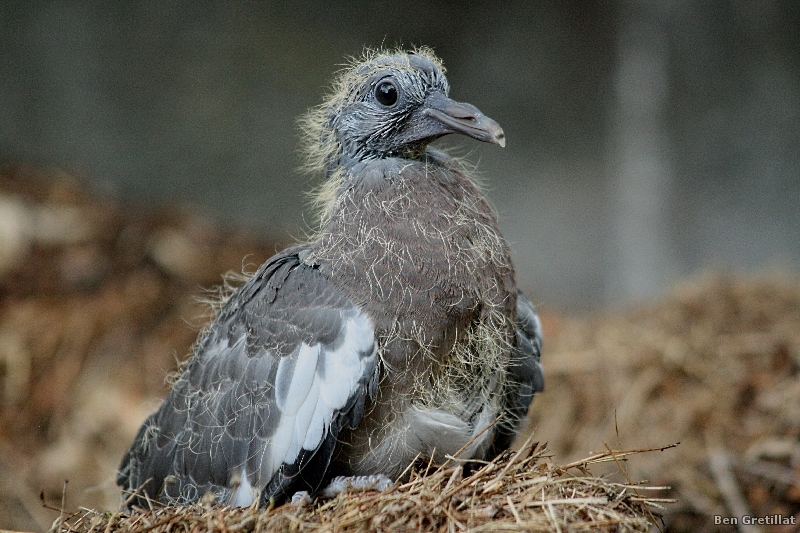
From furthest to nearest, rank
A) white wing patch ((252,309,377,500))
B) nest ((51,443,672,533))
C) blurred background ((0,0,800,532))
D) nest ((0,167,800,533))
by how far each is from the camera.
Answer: blurred background ((0,0,800,532)), nest ((0,167,800,533)), white wing patch ((252,309,377,500)), nest ((51,443,672,533))

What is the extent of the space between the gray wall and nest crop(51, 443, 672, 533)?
2627 mm

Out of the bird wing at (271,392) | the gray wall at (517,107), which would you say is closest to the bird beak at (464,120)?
the bird wing at (271,392)

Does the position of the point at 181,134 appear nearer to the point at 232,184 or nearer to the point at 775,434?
the point at 232,184

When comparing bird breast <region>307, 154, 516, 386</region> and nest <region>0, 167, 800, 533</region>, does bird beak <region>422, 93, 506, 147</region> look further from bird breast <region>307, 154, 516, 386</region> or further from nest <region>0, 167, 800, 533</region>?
nest <region>0, 167, 800, 533</region>

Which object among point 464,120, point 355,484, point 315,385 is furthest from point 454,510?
point 464,120

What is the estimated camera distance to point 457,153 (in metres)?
3.84

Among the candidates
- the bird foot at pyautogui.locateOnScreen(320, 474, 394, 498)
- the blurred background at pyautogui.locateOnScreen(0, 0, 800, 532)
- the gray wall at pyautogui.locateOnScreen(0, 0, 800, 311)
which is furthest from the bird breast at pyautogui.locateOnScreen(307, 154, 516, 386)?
the gray wall at pyautogui.locateOnScreen(0, 0, 800, 311)

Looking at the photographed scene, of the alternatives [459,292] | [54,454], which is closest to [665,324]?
[459,292]

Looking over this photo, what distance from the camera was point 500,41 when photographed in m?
4.46

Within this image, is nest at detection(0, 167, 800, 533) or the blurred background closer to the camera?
nest at detection(0, 167, 800, 533)

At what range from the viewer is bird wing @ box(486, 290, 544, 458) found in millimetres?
1906

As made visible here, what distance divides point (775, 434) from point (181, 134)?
138 inches

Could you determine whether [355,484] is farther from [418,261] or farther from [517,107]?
[517,107]

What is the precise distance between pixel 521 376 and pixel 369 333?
0.57 metres
